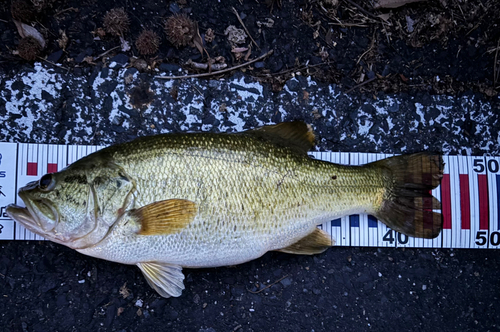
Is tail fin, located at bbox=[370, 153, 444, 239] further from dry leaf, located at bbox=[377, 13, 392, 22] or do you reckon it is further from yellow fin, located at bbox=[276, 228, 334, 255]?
dry leaf, located at bbox=[377, 13, 392, 22]

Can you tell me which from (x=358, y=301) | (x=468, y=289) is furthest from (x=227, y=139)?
(x=468, y=289)

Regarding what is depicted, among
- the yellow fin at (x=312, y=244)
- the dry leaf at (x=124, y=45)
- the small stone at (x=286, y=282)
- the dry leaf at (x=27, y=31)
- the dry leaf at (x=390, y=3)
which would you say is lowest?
the small stone at (x=286, y=282)

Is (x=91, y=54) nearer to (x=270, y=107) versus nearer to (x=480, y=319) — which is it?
(x=270, y=107)

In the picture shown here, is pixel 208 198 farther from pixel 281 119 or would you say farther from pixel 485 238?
pixel 485 238

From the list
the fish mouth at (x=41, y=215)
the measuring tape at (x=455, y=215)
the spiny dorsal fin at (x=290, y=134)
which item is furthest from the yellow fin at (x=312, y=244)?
the fish mouth at (x=41, y=215)

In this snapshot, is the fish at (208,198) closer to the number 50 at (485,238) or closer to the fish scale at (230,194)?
the fish scale at (230,194)

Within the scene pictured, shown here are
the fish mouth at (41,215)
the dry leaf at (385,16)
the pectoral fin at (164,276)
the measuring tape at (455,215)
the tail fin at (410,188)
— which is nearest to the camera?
the fish mouth at (41,215)
